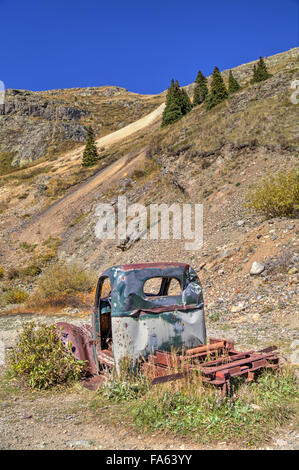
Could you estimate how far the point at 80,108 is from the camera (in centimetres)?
9469

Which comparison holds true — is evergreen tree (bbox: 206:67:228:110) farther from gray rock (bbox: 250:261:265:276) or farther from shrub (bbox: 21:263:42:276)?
gray rock (bbox: 250:261:265:276)

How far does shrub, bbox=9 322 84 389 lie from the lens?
18.5 feet

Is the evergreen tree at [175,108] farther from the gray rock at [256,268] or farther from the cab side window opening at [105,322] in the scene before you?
the cab side window opening at [105,322]

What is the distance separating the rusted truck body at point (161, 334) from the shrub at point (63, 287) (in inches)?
439

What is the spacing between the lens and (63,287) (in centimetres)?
1734

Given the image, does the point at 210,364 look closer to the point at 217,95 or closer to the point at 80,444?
the point at 80,444

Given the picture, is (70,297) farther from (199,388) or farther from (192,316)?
(199,388)

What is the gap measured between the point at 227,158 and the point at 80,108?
8111cm

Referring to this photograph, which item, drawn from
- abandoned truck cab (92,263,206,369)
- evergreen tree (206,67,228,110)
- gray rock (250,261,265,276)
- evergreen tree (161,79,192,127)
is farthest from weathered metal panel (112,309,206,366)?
evergreen tree (161,79,192,127)

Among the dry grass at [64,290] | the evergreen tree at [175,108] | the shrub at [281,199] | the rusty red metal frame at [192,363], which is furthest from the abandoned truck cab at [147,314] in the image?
the evergreen tree at [175,108]

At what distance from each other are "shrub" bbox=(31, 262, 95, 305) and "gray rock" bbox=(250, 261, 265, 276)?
829 centimetres

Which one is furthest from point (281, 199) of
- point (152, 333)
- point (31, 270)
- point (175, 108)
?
point (175, 108)

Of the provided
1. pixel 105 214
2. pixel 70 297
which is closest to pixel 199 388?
pixel 70 297

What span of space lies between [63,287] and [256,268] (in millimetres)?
9674
